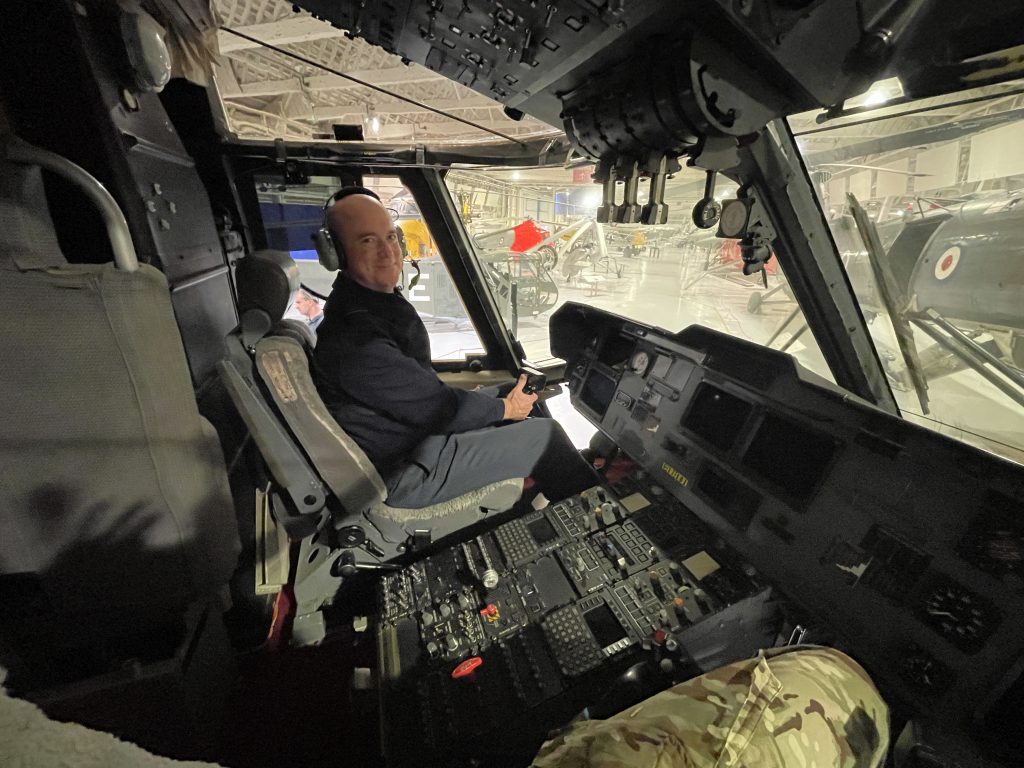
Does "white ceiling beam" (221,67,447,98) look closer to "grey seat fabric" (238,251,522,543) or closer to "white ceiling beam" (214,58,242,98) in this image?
"white ceiling beam" (214,58,242,98)

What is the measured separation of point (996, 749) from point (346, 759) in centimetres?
173

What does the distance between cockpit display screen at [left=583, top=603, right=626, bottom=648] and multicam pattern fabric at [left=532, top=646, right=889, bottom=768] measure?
662mm

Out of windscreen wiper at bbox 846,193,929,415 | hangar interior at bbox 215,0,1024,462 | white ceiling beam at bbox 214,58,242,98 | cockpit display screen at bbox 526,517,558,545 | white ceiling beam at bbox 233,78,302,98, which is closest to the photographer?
hangar interior at bbox 215,0,1024,462

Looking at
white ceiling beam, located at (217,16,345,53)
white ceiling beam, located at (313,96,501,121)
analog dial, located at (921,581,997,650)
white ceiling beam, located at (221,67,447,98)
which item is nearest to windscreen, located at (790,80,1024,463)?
analog dial, located at (921,581,997,650)

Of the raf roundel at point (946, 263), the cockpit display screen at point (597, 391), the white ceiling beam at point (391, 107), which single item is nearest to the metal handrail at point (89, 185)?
the cockpit display screen at point (597, 391)

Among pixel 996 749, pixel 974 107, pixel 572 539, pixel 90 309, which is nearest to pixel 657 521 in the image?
pixel 572 539

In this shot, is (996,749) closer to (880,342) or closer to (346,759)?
(880,342)

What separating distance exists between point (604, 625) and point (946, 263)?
4.89ft

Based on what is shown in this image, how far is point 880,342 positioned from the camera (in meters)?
1.24

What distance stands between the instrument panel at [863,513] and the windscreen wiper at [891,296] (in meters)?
0.25

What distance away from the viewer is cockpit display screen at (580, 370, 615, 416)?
2.18m

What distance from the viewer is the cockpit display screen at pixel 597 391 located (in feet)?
7.14

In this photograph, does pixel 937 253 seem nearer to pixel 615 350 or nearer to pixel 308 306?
pixel 615 350

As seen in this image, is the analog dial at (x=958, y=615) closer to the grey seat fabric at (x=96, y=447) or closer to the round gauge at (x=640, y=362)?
the round gauge at (x=640, y=362)
